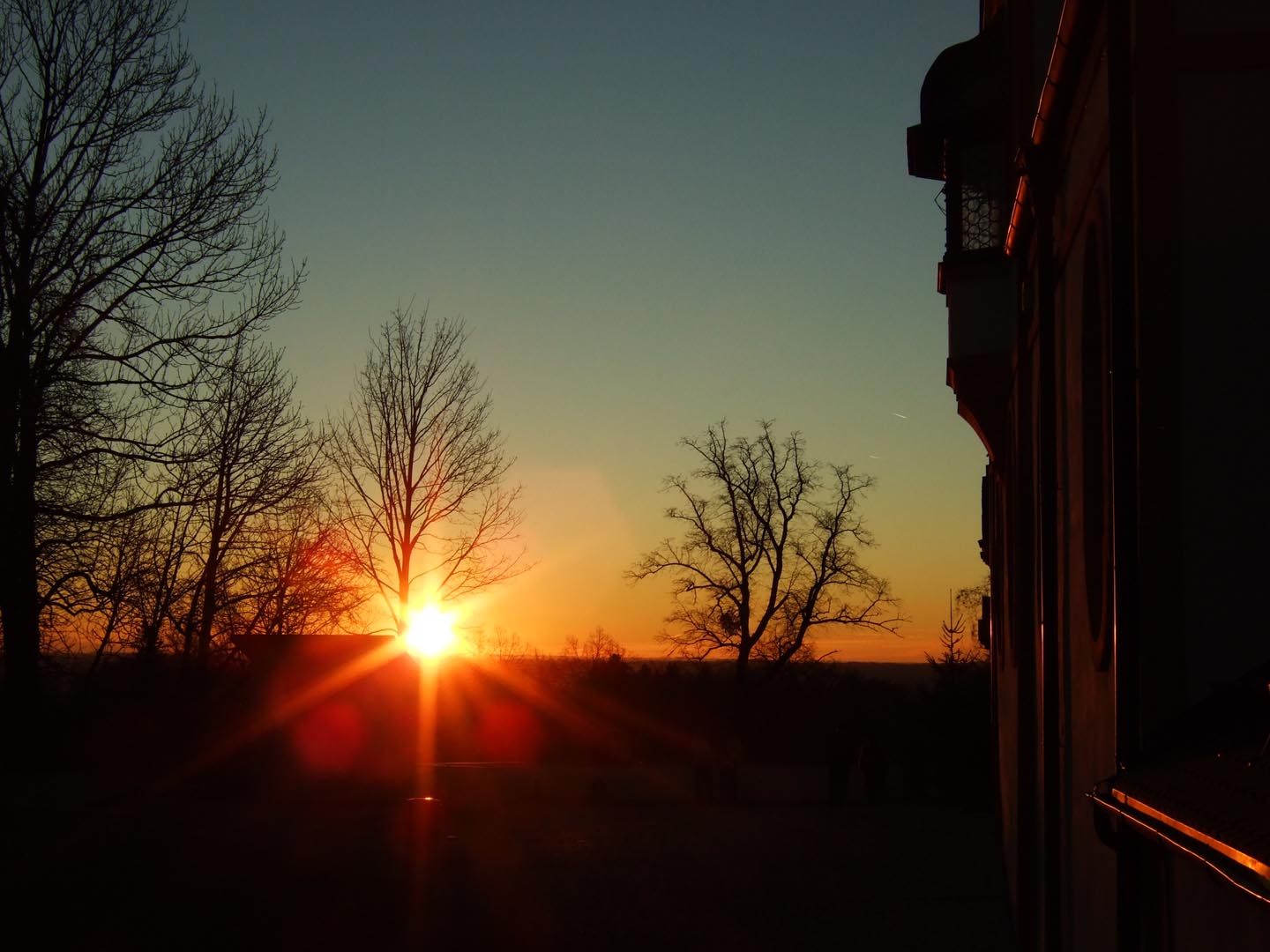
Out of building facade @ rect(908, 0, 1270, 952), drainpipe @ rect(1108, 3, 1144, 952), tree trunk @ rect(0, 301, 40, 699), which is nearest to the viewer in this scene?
building facade @ rect(908, 0, 1270, 952)

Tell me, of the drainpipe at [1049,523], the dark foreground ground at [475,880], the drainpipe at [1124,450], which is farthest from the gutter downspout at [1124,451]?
the dark foreground ground at [475,880]

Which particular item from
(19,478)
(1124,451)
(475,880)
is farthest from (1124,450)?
(19,478)

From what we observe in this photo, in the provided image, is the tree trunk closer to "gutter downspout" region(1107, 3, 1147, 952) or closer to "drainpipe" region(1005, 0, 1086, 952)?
"drainpipe" region(1005, 0, 1086, 952)

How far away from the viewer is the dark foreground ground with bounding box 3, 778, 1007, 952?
496 inches

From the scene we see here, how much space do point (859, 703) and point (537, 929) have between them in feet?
116

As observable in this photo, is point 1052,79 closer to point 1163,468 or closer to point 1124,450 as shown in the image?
point 1124,450

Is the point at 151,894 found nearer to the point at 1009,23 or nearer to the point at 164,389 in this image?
the point at 164,389

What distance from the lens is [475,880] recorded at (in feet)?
53.5

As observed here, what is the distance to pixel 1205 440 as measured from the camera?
467 cm

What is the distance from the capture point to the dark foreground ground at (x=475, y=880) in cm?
1260

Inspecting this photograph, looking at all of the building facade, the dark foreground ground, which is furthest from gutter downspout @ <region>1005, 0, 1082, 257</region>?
the dark foreground ground

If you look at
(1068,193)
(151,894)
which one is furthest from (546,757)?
(1068,193)

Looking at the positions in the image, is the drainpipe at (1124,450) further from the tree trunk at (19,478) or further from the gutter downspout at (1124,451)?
the tree trunk at (19,478)

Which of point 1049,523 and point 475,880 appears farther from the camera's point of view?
point 475,880
